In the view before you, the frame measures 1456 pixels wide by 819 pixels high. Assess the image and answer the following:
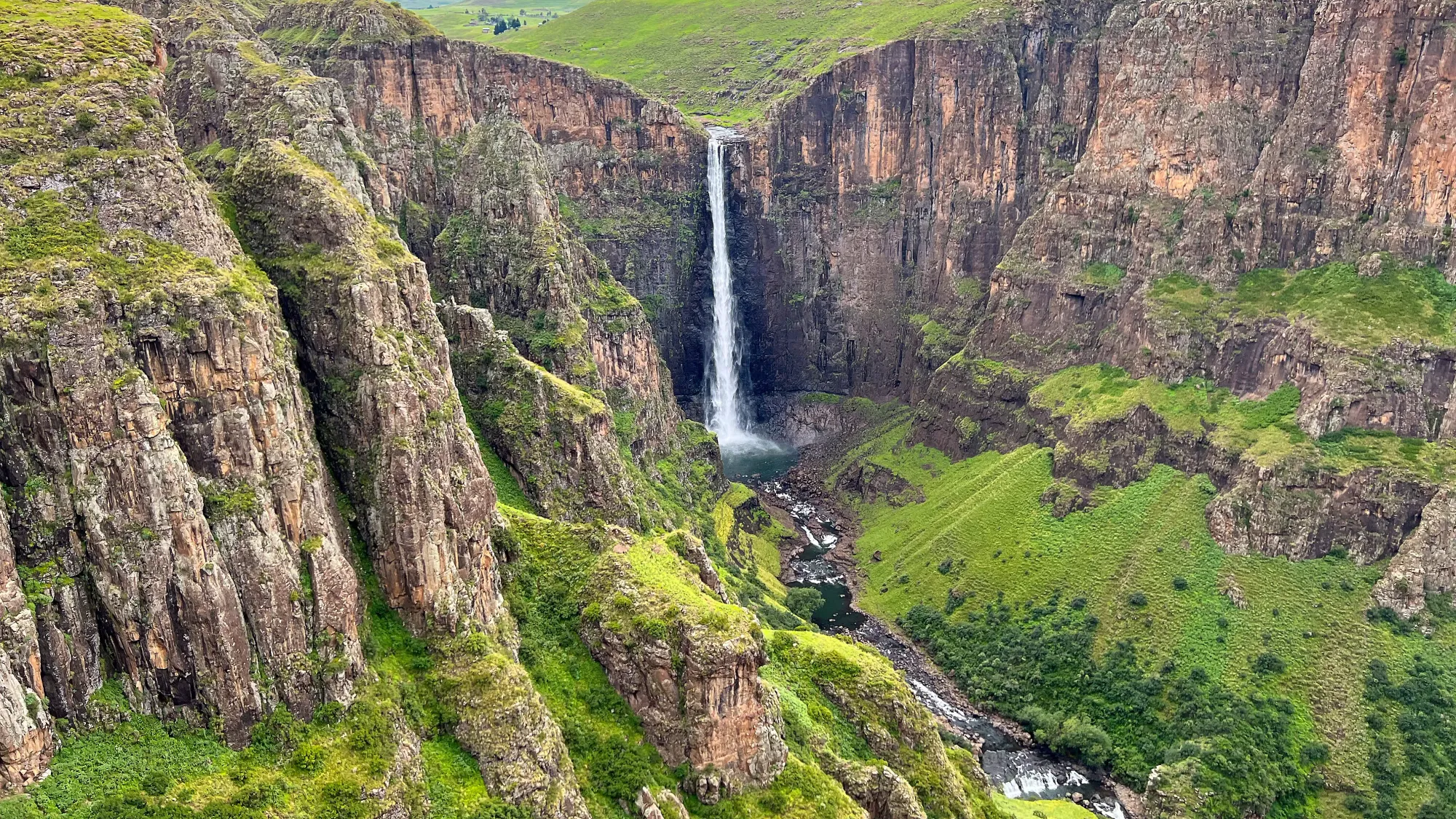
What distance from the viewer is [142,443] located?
40406 millimetres

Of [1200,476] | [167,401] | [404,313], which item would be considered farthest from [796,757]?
[1200,476]

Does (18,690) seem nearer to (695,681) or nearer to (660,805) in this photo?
(660,805)

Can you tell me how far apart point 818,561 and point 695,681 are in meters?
69.4

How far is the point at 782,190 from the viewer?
6132 inches

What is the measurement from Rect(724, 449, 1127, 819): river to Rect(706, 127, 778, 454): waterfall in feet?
33.9

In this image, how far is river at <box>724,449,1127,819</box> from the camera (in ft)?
279

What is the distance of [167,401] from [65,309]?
4.58m

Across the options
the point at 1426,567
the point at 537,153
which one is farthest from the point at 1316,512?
the point at 537,153

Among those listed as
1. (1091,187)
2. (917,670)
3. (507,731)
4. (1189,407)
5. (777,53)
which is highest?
(777,53)

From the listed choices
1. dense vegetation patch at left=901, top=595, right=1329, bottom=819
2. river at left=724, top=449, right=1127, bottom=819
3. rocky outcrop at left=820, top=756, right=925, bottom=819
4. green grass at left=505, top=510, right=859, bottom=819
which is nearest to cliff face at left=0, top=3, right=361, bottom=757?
green grass at left=505, top=510, right=859, bottom=819

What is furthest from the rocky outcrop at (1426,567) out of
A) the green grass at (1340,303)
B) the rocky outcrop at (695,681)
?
the rocky outcrop at (695,681)

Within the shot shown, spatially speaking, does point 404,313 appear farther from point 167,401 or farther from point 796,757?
point 796,757

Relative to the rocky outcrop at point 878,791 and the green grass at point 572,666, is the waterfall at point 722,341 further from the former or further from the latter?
Result: the rocky outcrop at point 878,791

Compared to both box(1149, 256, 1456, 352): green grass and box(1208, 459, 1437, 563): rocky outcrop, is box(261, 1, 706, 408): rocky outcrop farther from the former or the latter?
box(1208, 459, 1437, 563): rocky outcrop
